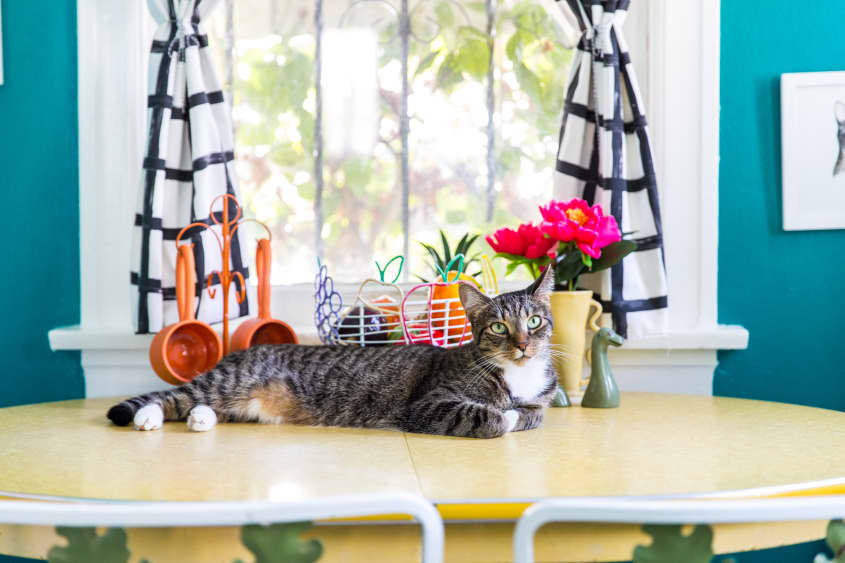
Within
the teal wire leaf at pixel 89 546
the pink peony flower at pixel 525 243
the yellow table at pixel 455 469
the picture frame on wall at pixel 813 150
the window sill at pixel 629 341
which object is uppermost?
the picture frame on wall at pixel 813 150

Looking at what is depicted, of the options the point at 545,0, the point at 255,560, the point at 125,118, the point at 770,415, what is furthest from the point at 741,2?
the point at 255,560

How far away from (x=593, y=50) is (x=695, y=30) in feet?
1.01

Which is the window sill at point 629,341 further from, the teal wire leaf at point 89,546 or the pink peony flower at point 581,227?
the teal wire leaf at point 89,546

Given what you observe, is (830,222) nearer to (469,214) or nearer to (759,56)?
(759,56)

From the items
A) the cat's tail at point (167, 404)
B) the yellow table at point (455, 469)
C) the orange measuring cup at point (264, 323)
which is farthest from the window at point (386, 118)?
the yellow table at point (455, 469)

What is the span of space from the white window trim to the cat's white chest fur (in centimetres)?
57

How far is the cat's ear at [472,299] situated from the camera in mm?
1496

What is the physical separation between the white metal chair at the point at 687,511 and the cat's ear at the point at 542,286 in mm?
857

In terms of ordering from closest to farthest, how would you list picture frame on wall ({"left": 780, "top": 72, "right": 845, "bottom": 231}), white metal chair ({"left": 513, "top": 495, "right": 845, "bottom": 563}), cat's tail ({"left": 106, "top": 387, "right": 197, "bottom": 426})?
white metal chair ({"left": 513, "top": 495, "right": 845, "bottom": 563})
cat's tail ({"left": 106, "top": 387, "right": 197, "bottom": 426})
picture frame on wall ({"left": 780, "top": 72, "right": 845, "bottom": 231})

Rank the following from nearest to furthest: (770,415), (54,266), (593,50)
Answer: (770,415) → (593,50) → (54,266)

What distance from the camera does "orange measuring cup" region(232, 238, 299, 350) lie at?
1.81 metres

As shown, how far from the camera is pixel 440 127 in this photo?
222cm

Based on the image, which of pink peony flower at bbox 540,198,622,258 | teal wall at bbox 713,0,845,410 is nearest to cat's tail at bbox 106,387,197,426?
pink peony flower at bbox 540,198,622,258

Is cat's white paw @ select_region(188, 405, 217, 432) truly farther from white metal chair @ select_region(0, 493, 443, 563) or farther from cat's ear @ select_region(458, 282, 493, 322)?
white metal chair @ select_region(0, 493, 443, 563)
